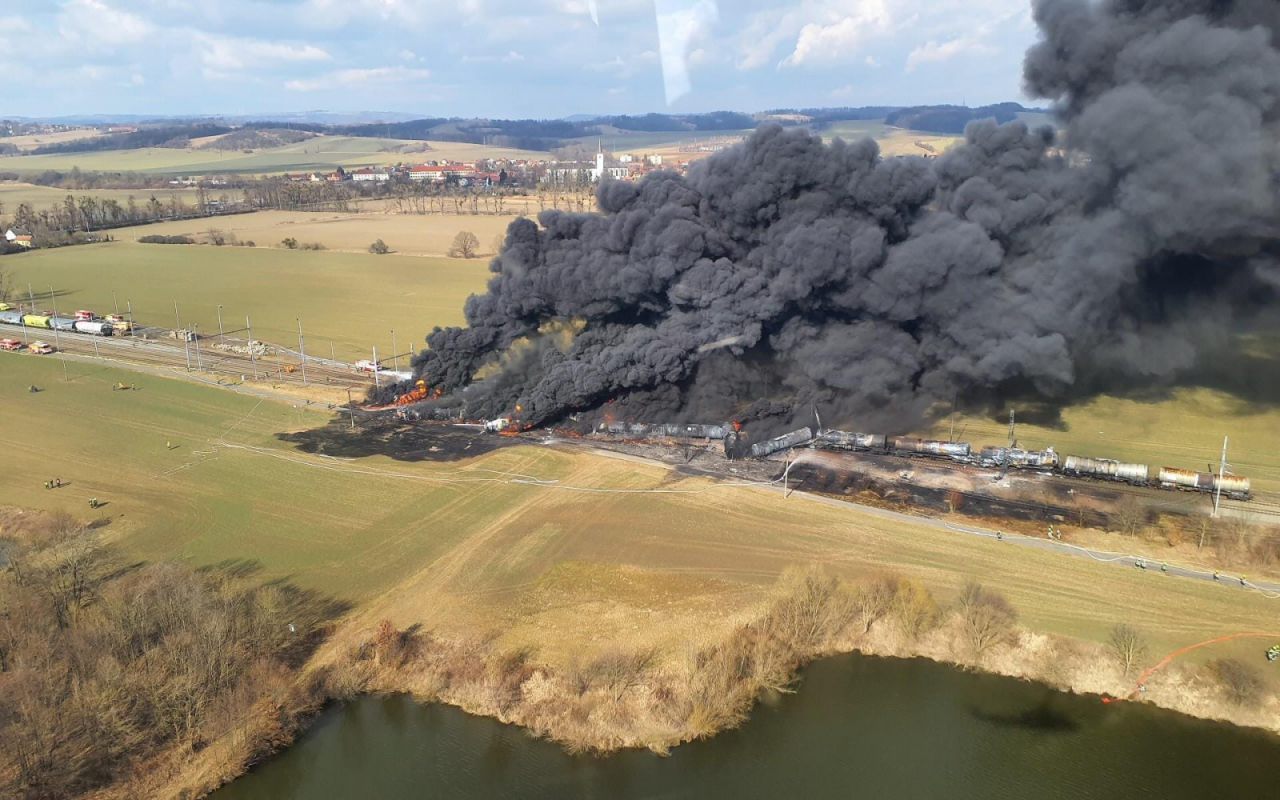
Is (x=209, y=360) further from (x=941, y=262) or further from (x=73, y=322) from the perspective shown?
(x=941, y=262)

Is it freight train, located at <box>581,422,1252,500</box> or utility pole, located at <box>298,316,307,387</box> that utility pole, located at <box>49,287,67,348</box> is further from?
freight train, located at <box>581,422,1252,500</box>

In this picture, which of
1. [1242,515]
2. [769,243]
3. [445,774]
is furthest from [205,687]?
[1242,515]

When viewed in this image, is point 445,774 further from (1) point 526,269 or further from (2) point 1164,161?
(2) point 1164,161

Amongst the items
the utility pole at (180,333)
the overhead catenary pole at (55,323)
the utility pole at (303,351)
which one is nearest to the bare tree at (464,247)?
the utility pole at (303,351)

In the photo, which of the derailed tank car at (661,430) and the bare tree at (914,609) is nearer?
the bare tree at (914,609)

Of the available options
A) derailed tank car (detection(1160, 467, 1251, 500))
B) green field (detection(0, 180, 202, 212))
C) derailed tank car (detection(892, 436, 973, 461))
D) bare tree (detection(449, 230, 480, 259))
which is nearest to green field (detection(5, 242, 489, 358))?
bare tree (detection(449, 230, 480, 259))

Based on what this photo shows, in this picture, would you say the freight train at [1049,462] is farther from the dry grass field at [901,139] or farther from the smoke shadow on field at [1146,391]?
the dry grass field at [901,139]
